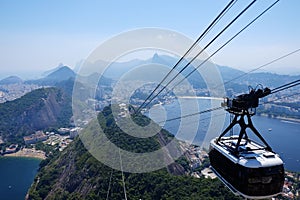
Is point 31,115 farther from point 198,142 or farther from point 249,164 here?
point 249,164

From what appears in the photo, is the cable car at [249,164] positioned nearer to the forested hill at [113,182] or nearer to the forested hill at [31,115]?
the forested hill at [113,182]

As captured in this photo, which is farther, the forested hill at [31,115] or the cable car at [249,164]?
the forested hill at [31,115]

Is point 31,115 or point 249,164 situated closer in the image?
point 249,164

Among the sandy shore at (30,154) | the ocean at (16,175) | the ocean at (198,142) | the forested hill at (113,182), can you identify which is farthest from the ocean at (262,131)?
the ocean at (16,175)

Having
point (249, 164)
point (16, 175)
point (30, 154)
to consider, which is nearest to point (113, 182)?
point (249, 164)

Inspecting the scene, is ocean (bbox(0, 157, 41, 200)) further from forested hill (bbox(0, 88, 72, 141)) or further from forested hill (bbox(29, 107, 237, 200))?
forested hill (bbox(0, 88, 72, 141))

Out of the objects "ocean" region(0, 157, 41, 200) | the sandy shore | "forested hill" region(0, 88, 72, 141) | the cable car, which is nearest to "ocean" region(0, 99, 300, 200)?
"ocean" region(0, 157, 41, 200)
